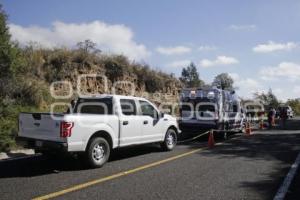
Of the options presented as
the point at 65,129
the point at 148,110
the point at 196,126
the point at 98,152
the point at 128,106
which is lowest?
the point at 98,152

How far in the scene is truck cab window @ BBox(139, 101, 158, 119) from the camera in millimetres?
12070

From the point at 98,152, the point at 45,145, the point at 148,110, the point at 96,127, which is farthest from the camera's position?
the point at 148,110

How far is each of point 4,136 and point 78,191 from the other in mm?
5717

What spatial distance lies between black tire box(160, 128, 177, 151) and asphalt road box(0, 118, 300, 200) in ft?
1.17

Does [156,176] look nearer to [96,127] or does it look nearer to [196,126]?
[96,127]

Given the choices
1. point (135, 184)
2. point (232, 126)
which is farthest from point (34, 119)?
point (232, 126)

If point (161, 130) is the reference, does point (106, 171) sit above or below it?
below

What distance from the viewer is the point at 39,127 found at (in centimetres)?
962

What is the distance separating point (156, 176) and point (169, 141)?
4588 millimetres

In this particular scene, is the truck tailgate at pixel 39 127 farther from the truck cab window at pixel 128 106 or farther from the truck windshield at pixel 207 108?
the truck windshield at pixel 207 108

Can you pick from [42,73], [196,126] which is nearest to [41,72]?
[42,73]

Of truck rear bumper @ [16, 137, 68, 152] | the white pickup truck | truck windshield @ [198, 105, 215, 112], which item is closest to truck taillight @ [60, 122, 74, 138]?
the white pickup truck

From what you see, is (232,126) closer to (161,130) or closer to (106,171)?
(161,130)

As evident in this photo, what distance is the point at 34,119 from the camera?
9758mm
